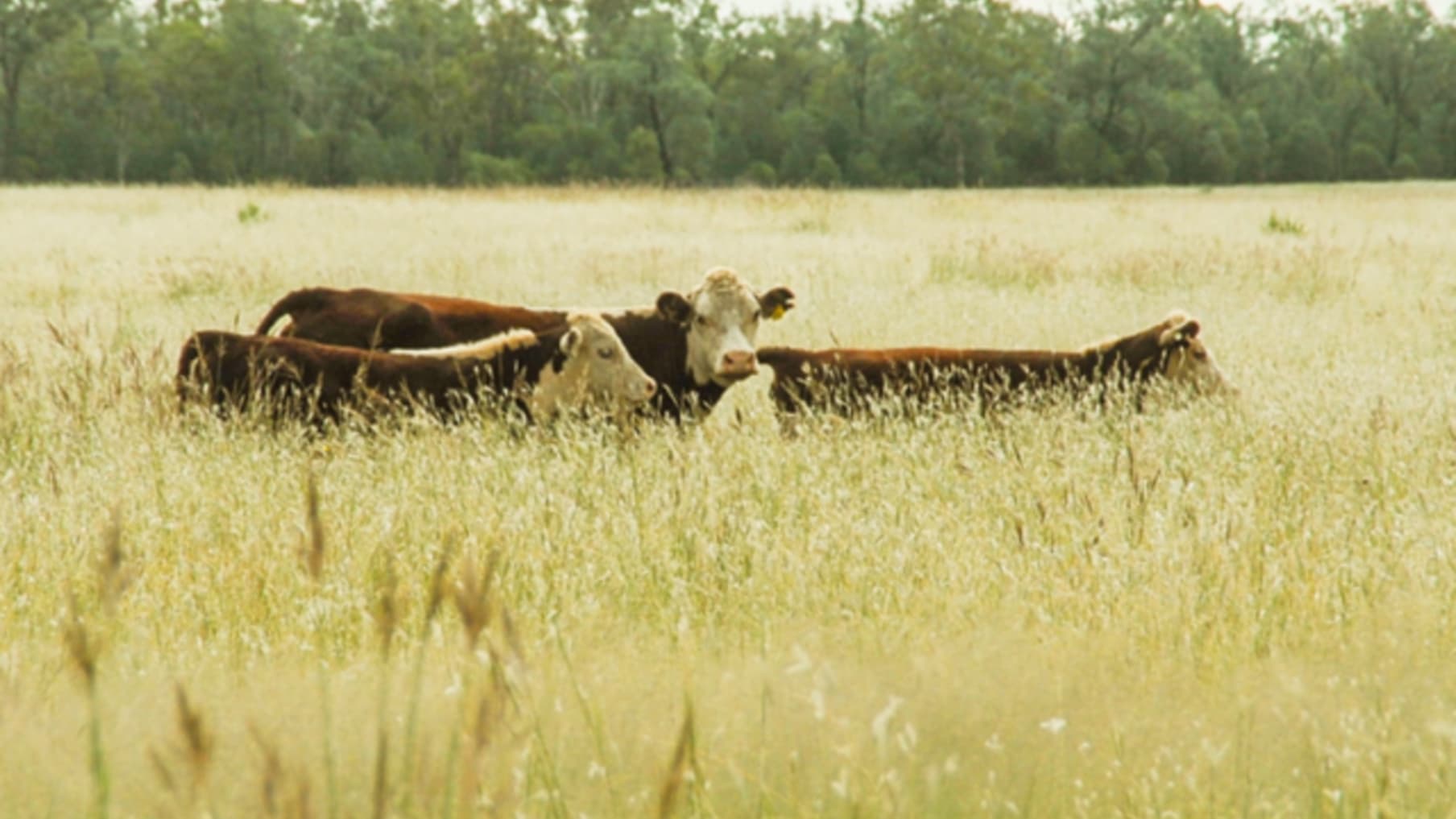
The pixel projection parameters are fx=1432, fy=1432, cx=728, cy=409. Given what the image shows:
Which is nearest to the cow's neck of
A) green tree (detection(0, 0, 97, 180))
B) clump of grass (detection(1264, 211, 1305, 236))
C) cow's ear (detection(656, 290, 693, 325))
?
cow's ear (detection(656, 290, 693, 325))

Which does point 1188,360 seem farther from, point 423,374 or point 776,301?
point 423,374

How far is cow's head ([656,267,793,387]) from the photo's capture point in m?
7.43

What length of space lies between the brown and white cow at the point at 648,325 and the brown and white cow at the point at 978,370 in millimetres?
321

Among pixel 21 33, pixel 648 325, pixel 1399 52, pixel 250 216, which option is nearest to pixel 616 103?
pixel 21 33

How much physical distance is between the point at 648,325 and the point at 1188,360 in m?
2.86

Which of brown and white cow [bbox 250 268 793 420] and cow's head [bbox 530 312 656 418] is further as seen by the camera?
brown and white cow [bbox 250 268 793 420]

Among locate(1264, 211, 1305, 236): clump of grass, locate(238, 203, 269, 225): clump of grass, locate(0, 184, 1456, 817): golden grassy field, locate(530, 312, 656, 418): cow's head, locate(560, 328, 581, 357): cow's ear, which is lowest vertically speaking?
locate(0, 184, 1456, 817): golden grassy field

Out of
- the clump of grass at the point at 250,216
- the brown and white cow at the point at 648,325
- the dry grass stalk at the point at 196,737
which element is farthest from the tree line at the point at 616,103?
the dry grass stalk at the point at 196,737

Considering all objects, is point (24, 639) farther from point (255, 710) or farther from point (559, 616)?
point (559, 616)

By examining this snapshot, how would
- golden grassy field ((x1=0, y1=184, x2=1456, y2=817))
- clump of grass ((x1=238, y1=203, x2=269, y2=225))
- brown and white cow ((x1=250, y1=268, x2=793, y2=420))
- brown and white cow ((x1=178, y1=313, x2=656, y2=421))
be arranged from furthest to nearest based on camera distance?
1. clump of grass ((x1=238, y1=203, x2=269, y2=225))
2. brown and white cow ((x1=250, y1=268, x2=793, y2=420))
3. brown and white cow ((x1=178, y1=313, x2=656, y2=421))
4. golden grassy field ((x1=0, y1=184, x2=1456, y2=817))

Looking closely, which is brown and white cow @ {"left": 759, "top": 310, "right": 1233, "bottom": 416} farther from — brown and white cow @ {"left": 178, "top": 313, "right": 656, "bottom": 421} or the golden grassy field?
brown and white cow @ {"left": 178, "top": 313, "right": 656, "bottom": 421}

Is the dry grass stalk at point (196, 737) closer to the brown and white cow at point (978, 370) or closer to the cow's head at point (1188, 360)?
the brown and white cow at point (978, 370)

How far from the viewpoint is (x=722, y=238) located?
18.4 meters

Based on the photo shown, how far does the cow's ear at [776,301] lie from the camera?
7.77 meters
